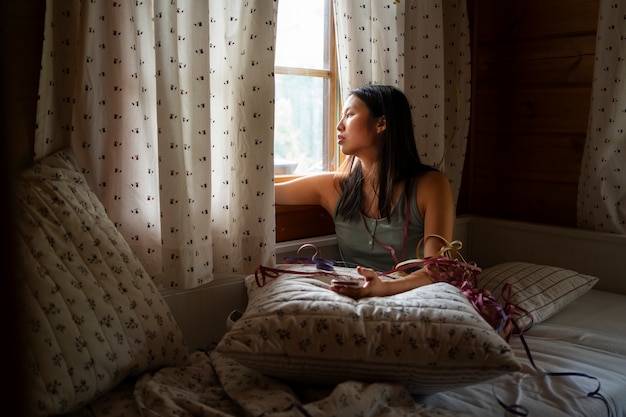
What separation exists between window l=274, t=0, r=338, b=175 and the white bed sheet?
93 cm

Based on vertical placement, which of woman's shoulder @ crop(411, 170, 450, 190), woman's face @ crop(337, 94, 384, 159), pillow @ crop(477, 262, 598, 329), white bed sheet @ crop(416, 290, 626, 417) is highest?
woman's face @ crop(337, 94, 384, 159)

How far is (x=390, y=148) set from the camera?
79.4 inches

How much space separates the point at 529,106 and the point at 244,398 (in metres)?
1.97

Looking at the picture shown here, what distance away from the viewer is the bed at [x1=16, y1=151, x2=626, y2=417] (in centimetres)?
118

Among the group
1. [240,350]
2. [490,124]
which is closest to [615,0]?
[490,124]

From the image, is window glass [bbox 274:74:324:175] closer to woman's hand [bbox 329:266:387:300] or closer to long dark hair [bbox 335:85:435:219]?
long dark hair [bbox 335:85:435:219]

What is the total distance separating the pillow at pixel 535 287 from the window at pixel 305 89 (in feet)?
2.32

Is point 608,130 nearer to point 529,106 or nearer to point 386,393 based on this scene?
point 529,106

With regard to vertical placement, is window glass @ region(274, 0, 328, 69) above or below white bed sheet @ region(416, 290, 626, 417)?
above

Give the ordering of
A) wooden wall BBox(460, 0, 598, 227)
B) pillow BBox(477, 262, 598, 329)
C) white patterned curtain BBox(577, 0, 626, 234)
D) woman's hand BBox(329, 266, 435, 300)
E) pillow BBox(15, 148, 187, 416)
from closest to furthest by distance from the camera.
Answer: pillow BBox(15, 148, 187, 416)
woman's hand BBox(329, 266, 435, 300)
pillow BBox(477, 262, 598, 329)
white patterned curtain BBox(577, 0, 626, 234)
wooden wall BBox(460, 0, 598, 227)

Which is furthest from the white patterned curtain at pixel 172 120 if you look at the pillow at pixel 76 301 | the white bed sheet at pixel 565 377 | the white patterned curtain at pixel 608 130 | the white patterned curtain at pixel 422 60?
the white patterned curtain at pixel 608 130

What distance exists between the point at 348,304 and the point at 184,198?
549 mm

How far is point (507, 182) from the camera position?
9.23 ft

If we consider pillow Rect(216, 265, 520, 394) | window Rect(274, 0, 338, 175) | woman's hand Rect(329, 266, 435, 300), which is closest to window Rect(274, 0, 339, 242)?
window Rect(274, 0, 338, 175)
